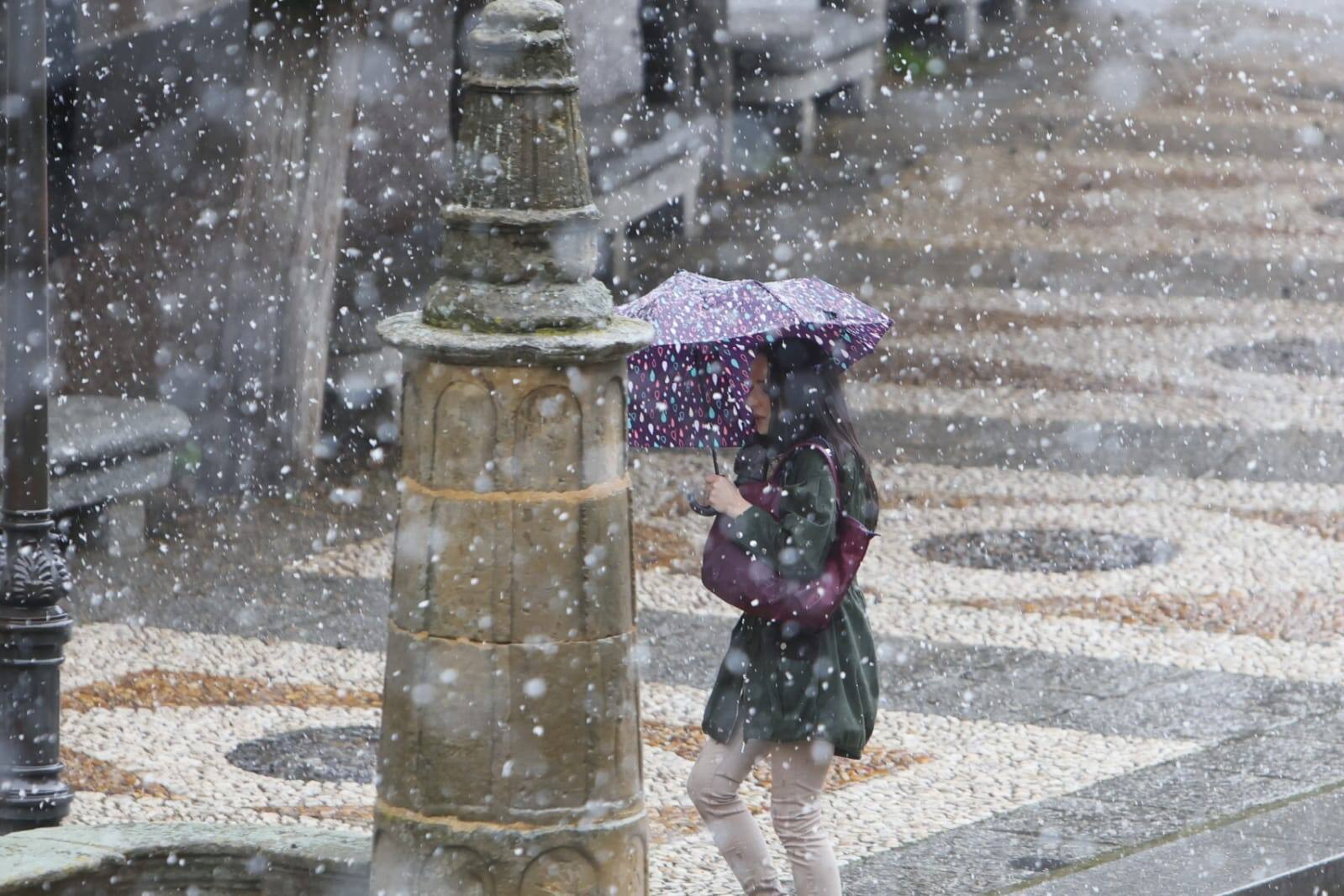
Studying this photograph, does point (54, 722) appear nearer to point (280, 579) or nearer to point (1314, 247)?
point (280, 579)

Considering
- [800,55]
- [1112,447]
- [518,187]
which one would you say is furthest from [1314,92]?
[518,187]

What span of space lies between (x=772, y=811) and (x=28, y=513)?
1.96 meters

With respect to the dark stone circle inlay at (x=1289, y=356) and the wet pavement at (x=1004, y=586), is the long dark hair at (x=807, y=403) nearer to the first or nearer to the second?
the wet pavement at (x=1004, y=586)

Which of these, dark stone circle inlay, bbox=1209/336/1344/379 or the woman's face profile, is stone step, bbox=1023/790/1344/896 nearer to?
the woman's face profile

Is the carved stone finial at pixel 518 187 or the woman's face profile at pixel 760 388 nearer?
the carved stone finial at pixel 518 187

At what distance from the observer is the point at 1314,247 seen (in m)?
15.3

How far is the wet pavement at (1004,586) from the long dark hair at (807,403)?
1.21 m

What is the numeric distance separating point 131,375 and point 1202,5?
88.7ft

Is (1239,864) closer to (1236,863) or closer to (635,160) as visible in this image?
(1236,863)

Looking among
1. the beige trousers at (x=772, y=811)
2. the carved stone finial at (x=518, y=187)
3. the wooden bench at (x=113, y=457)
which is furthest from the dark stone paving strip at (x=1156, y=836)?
the wooden bench at (x=113, y=457)

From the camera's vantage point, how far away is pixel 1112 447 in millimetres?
10312

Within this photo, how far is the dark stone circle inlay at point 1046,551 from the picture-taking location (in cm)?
843

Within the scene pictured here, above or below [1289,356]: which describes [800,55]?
above

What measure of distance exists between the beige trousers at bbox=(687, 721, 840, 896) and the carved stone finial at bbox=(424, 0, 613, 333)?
1.25 m
